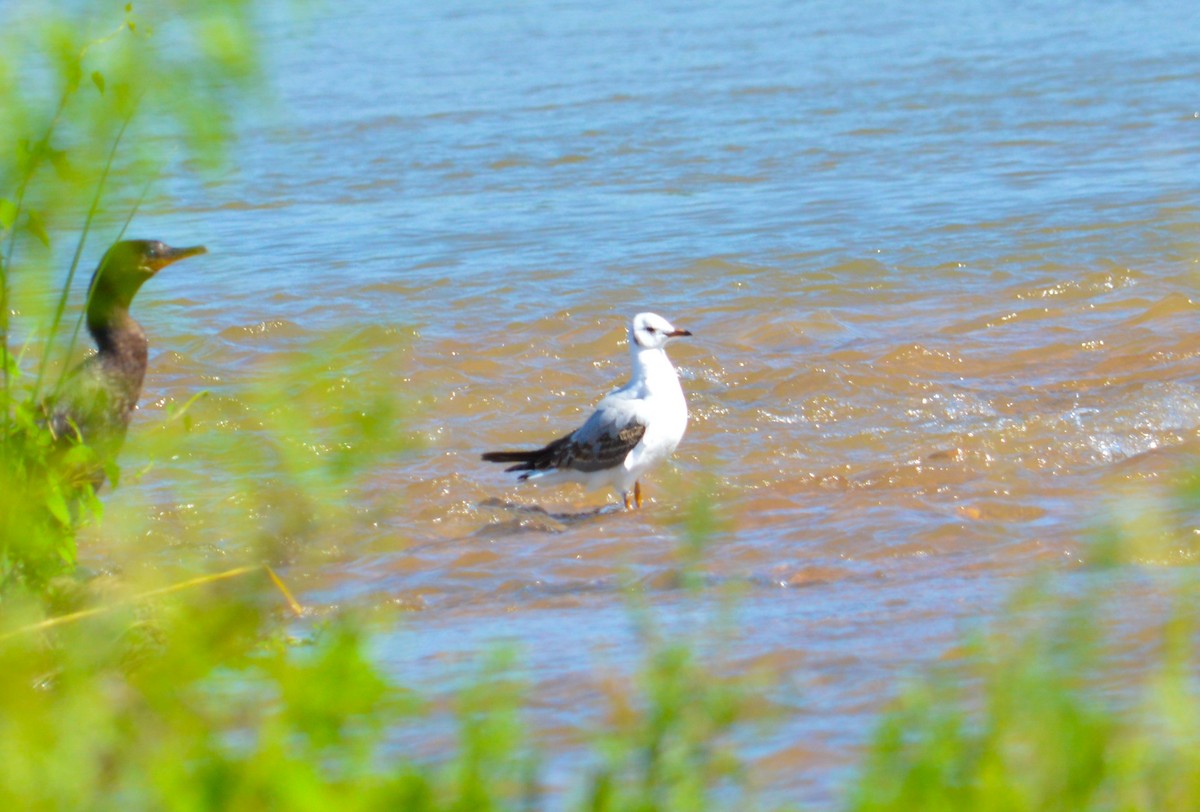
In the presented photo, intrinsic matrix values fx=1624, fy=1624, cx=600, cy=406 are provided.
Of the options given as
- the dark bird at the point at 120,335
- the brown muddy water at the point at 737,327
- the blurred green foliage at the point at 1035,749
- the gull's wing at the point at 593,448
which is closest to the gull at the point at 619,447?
the gull's wing at the point at 593,448

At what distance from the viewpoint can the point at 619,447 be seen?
23.1ft

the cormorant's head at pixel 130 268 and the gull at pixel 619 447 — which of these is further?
the gull at pixel 619 447

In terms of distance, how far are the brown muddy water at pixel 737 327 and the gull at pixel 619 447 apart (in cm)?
20

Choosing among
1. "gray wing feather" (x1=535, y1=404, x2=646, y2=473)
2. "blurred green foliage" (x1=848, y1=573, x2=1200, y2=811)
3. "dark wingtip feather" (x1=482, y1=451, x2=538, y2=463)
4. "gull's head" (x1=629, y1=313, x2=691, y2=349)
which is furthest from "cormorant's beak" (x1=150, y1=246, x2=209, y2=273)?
"blurred green foliage" (x1=848, y1=573, x2=1200, y2=811)

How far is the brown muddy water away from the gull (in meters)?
0.20

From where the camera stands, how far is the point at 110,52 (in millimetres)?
3064

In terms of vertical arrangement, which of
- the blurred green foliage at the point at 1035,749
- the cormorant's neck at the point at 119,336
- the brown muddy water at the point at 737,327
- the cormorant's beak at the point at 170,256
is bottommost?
the brown muddy water at the point at 737,327

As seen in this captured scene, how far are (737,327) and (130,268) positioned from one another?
4912mm

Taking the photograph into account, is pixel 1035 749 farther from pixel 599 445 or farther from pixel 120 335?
pixel 599 445

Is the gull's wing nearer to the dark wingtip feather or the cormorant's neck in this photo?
the dark wingtip feather

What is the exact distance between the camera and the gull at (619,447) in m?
7.04

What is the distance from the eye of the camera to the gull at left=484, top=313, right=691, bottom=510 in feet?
23.1

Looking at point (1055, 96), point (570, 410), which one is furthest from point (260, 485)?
point (1055, 96)

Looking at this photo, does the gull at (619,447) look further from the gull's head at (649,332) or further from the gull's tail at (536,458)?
the gull's head at (649,332)
